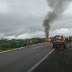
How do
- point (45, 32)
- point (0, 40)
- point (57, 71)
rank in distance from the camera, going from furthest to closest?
1. point (45, 32)
2. point (0, 40)
3. point (57, 71)

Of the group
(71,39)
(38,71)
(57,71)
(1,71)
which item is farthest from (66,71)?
(71,39)

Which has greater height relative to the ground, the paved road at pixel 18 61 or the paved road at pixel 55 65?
the paved road at pixel 18 61

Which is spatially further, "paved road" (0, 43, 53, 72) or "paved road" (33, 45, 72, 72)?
"paved road" (0, 43, 53, 72)

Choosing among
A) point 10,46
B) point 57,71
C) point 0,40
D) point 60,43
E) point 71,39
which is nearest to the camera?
point 57,71

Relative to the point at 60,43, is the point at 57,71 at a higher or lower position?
lower

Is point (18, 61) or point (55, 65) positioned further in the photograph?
point (18, 61)

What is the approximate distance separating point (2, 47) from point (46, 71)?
63.0 ft

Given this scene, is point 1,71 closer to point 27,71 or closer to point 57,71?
point 27,71

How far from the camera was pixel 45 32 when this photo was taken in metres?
64.8

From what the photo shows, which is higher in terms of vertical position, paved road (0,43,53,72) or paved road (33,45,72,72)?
paved road (0,43,53,72)

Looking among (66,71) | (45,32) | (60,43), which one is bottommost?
(66,71)

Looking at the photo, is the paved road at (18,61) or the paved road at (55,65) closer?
the paved road at (55,65)

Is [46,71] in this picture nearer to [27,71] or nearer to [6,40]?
[27,71]

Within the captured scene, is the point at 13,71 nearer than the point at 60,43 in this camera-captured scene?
Yes
